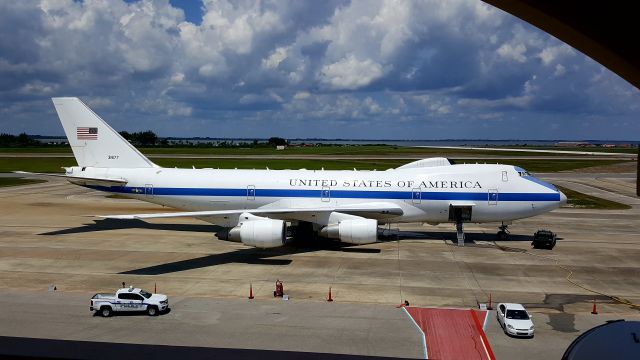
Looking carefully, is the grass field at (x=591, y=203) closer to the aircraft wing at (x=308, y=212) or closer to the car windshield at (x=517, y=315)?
the aircraft wing at (x=308, y=212)

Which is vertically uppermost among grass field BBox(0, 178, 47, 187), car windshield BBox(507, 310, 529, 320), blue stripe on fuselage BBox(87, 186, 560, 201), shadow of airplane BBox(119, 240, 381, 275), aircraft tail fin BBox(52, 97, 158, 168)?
aircraft tail fin BBox(52, 97, 158, 168)

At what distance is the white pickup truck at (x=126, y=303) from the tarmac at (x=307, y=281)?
1.07 ft

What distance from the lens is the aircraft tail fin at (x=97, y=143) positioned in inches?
1336

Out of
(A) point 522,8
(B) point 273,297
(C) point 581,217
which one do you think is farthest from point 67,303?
(C) point 581,217

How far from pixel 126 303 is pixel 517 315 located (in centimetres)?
1356

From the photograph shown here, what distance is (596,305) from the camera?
770 inches

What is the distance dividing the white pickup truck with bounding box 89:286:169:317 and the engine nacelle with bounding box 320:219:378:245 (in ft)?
40.1

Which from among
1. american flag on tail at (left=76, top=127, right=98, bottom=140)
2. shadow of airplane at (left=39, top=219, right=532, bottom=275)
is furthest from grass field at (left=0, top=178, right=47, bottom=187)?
american flag on tail at (left=76, top=127, right=98, bottom=140)

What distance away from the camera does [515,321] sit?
16.2m

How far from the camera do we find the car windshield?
54.0 ft

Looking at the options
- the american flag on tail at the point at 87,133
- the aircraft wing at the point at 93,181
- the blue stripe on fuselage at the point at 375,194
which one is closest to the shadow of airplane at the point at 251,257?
the blue stripe on fuselage at the point at 375,194

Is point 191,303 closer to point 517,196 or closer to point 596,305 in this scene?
point 596,305

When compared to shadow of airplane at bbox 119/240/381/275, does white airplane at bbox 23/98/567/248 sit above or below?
above

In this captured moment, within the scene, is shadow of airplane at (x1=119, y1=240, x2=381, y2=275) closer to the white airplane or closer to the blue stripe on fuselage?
the white airplane
